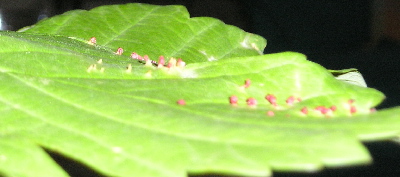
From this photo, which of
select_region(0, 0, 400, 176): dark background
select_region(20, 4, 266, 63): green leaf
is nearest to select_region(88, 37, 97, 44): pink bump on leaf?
select_region(20, 4, 266, 63): green leaf

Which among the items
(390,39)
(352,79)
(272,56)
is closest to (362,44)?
(390,39)

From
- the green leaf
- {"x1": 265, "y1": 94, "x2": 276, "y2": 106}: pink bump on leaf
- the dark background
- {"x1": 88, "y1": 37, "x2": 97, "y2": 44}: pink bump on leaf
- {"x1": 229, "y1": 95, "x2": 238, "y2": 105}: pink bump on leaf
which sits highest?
the dark background

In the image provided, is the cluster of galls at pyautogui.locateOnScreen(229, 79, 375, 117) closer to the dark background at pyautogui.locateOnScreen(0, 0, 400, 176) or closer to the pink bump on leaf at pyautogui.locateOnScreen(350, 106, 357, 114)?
the pink bump on leaf at pyautogui.locateOnScreen(350, 106, 357, 114)

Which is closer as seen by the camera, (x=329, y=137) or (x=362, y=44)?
(x=329, y=137)

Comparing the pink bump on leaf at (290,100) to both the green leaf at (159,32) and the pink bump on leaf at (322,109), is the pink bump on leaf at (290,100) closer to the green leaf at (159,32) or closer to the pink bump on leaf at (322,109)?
the pink bump on leaf at (322,109)

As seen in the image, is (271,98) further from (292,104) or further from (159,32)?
(159,32)

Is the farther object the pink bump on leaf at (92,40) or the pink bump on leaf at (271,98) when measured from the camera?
the pink bump on leaf at (92,40)

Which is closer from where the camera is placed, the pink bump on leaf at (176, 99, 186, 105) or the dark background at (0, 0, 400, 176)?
the pink bump on leaf at (176, 99, 186, 105)

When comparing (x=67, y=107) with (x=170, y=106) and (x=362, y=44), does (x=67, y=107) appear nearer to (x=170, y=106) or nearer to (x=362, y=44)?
(x=170, y=106)

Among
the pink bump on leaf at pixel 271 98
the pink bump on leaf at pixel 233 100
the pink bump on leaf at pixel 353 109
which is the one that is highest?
the pink bump on leaf at pixel 271 98

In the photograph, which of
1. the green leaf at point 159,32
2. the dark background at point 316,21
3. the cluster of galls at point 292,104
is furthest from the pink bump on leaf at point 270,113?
the dark background at point 316,21

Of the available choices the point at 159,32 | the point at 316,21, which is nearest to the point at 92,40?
the point at 159,32
